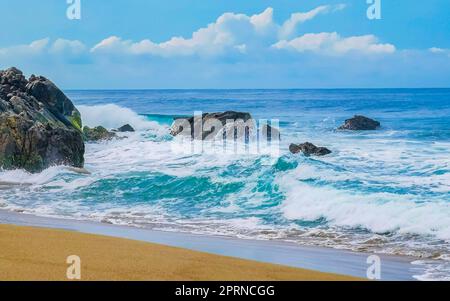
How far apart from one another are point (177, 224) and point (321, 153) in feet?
48.4

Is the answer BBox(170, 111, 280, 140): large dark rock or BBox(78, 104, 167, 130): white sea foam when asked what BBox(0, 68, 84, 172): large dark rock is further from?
BBox(78, 104, 167, 130): white sea foam

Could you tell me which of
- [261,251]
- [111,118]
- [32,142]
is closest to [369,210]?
[261,251]

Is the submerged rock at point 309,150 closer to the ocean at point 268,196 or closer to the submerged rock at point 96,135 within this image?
the ocean at point 268,196

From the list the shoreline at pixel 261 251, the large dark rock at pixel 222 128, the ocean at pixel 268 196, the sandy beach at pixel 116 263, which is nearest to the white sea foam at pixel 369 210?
the ocean at pixel 268 196

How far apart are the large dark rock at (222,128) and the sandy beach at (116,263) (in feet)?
82.2

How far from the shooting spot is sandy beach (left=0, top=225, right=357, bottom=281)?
6602 mm

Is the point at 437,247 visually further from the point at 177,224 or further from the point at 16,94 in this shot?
the point at 16,94

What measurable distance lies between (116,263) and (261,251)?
11.9ft

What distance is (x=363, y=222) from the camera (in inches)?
531

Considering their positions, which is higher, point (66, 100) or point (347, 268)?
point (66, 100)
